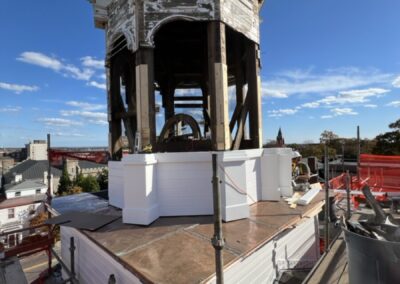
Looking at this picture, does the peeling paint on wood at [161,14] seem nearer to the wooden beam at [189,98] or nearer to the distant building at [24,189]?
the wooden beam at [189,98]

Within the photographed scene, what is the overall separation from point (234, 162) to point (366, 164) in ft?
31.6

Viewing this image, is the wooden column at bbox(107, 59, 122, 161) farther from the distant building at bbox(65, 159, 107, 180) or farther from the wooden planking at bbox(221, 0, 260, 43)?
the distant building at bbox(65, 159, 107, 180)

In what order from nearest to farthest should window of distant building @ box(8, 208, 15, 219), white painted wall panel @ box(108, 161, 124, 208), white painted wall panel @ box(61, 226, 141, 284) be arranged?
white painted wall panel @ box(61, 226, 141, 284) < white painted wall panel @ box(108, 161, 124, 208) < window of distant building @ box(8, 208, 15, 219)

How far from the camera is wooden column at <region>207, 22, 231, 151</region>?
6164 millimetres

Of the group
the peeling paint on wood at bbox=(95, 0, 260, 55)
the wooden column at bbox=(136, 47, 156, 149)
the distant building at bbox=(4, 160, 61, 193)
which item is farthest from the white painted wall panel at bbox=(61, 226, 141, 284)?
the distant building at bbox=(4, 160, 61, 193)

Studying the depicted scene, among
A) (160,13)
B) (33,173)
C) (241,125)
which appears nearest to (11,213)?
(33,173)

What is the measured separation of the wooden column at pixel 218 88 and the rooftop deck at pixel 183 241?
80.1 inches

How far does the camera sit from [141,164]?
219 inches

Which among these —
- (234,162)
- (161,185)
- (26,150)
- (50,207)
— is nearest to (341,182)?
(234,162)

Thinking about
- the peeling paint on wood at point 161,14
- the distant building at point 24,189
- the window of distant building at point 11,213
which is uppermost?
the peeling paint on wood at point 161,14

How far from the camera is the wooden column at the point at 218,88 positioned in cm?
616

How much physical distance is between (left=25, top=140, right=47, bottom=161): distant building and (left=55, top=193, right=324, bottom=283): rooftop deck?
295 ft

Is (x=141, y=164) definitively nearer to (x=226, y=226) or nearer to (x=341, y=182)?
(x=226, y=226)

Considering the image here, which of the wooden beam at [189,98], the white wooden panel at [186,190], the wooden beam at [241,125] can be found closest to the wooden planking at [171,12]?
the wooden beam at [241,125]
